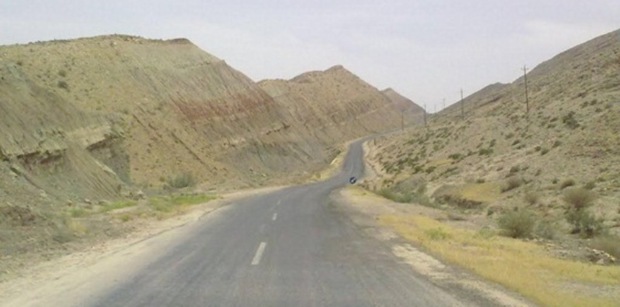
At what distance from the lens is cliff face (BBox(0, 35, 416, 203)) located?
32.7 m

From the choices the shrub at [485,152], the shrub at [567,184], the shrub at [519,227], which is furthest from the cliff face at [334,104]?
the shrub at [519,227]

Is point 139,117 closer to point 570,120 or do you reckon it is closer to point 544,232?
point 570,120

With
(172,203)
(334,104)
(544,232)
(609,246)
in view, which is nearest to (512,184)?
(544,232)

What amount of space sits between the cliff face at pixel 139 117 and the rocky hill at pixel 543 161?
18664 millimetres

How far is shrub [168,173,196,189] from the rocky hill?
17.2m

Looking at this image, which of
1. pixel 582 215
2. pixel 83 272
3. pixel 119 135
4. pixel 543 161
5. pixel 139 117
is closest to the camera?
pixel 83 272

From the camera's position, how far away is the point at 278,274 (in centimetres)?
1150

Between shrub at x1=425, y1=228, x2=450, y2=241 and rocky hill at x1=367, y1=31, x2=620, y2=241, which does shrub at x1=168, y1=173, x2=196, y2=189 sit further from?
shrub at x1=425, y1=228, x2=450, y2=241

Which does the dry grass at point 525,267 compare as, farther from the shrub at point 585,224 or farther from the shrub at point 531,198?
the shrub at point 531,198

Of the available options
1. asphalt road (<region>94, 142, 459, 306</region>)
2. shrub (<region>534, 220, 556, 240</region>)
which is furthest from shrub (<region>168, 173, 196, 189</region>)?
shrub (<region>534, 220, 556, 240</region>)

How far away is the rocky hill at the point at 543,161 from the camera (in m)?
28.1

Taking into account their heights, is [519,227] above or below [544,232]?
above

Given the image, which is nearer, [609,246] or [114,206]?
[609,246]

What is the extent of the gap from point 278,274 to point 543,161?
3190 cm
